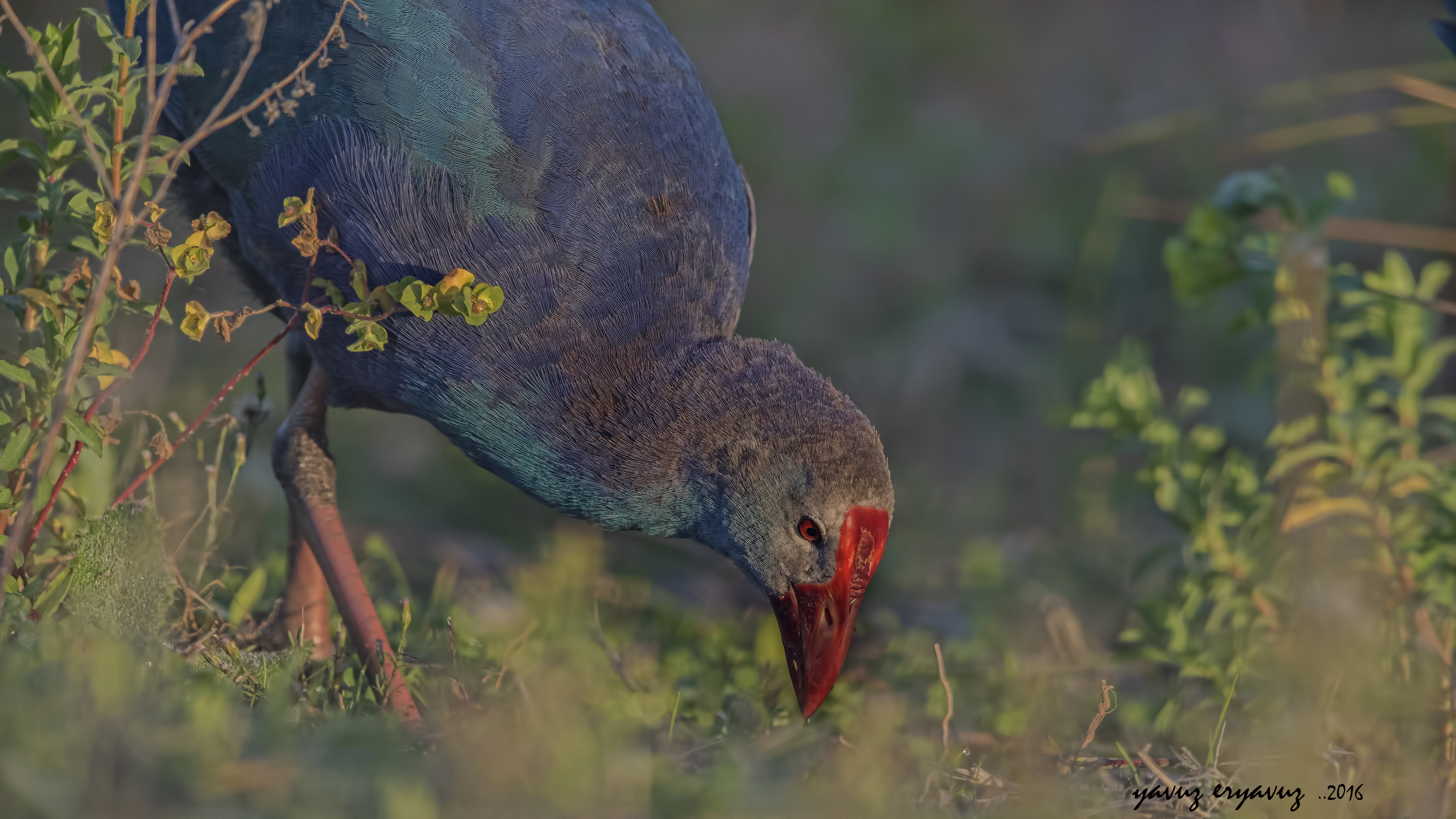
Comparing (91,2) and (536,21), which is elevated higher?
(536,21)

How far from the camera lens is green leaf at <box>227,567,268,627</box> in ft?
10.4

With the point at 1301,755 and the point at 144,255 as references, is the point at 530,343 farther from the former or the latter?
the point at 144,255

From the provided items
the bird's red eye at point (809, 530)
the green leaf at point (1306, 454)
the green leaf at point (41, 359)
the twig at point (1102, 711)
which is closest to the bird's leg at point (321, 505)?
the green leaf at point (41, 359)

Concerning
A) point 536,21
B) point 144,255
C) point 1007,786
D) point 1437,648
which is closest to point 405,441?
point 144,255

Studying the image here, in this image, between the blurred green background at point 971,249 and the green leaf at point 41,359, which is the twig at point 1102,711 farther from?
the green leaf at point 41,359

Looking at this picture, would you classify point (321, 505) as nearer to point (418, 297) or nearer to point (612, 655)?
point (612, 655)

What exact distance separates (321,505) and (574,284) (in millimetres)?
938

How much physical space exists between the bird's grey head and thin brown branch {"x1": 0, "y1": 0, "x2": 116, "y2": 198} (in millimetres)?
1114

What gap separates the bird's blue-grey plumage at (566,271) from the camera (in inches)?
109

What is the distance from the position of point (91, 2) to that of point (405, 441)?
208cm

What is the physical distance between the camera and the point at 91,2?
5352 mm

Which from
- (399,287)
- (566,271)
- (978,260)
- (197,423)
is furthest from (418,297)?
(978,260)

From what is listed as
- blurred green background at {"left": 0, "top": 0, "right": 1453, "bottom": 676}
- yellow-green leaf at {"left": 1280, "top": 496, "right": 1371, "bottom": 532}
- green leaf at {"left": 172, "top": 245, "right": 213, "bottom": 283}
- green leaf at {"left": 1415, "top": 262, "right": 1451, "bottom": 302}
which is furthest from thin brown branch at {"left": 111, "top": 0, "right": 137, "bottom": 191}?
green leaf at {"left": 1415, "top": 262, "right": 1451, "bottom": 302}

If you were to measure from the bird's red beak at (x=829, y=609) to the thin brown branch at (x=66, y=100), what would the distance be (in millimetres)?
1460
